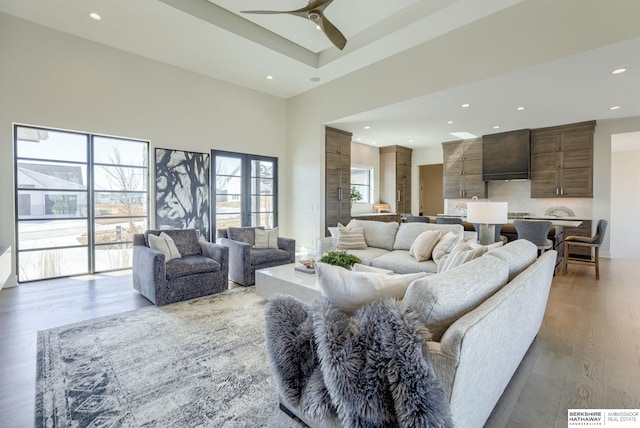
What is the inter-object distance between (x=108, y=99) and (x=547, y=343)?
6.71m

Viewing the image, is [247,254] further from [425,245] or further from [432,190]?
[432,190]

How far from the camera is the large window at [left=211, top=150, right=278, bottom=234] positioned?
637cm

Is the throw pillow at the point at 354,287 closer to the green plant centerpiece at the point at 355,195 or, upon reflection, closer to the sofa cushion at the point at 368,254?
the sofa cushion at the point at 368,254

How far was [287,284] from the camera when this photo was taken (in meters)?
3.16

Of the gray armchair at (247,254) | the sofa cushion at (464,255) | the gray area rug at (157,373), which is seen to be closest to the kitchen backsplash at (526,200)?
the gray armchair at (247,254)

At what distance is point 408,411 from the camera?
106cm

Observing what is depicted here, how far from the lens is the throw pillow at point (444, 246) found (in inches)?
145

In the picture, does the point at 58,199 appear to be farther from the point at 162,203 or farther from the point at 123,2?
the point at 123,2

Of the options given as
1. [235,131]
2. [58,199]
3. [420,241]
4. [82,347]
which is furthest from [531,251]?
[58,199]

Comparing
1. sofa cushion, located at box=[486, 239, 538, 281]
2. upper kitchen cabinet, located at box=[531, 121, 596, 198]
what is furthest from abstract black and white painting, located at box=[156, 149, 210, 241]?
upper kitchen cabinet, located at box=[531, 121, 596, 198]

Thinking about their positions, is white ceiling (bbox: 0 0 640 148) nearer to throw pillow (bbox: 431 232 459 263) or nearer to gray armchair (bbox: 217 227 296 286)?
throw pillow (bbox: 431 232 459 263)

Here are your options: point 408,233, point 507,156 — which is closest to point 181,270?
point 408,233

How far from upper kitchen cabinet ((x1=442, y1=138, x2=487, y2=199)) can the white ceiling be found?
1.56m

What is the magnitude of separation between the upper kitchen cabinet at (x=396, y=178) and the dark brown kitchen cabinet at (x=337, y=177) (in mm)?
2565
